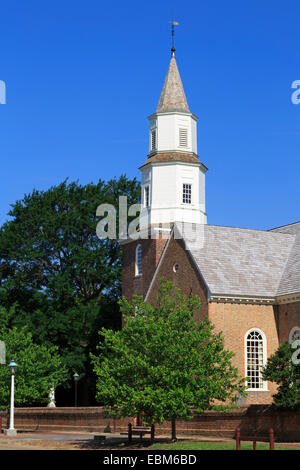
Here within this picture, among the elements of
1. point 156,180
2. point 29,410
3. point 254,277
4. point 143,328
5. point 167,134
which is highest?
point 167,134

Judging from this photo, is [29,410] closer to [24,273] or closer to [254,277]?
[24,273]

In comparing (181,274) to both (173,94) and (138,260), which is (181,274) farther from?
(173,94)

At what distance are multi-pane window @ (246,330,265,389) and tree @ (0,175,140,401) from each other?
20251 millimetres

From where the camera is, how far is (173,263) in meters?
42.7

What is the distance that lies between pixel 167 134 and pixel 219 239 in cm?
860

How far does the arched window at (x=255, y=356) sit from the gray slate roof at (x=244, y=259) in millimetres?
2282

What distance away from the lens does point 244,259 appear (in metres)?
42.8

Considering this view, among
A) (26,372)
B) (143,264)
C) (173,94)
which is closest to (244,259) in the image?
(143,264)

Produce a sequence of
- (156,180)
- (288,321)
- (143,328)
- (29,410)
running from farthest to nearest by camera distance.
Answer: (29,410) < (156,180) < (288,321) < (143,328)

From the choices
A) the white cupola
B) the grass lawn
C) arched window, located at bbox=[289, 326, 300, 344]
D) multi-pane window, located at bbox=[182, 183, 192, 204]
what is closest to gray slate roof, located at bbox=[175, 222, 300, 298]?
arched window, located at bbox=[289, 326, 300, 344]

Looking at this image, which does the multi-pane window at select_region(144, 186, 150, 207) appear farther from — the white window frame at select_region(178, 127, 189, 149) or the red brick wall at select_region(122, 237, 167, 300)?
the white window frame at select_region(178, 127, 189, 149)

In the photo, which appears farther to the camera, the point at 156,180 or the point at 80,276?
the point at 80,276
